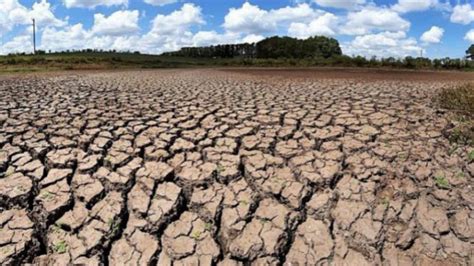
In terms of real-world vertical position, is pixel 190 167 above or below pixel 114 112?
below

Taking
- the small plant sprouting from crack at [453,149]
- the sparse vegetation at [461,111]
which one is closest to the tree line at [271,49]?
the sparse vegetation at [461,111]

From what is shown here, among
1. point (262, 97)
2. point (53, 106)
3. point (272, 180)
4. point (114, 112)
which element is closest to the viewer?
point (272, 180)

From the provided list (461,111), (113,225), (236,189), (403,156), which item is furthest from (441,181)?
(113,225)

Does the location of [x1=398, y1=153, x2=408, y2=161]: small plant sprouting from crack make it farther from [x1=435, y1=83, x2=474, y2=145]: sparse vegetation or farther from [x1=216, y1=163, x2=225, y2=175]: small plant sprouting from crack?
[x1=216, y1=163, x2=225, y2=175]: small plant sprouting from crack

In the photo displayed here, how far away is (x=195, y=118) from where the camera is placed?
218 inches

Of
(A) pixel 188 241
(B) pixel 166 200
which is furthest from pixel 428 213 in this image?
(B) pixel 166 200

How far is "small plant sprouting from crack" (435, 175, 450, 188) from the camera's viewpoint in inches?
150

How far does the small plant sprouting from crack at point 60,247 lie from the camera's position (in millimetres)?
2996

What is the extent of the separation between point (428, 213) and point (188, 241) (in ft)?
6.91

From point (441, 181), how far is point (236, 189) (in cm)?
200

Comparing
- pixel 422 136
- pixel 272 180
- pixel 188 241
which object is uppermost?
pixel 422 136

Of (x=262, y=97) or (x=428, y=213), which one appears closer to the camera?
(x=428, y=213)

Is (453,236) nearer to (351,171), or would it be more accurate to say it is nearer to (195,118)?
(351,171)

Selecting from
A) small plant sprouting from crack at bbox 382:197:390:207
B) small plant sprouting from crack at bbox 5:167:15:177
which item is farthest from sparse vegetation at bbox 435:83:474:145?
small plant sprouting from crack at bbox 5:167:15:177
